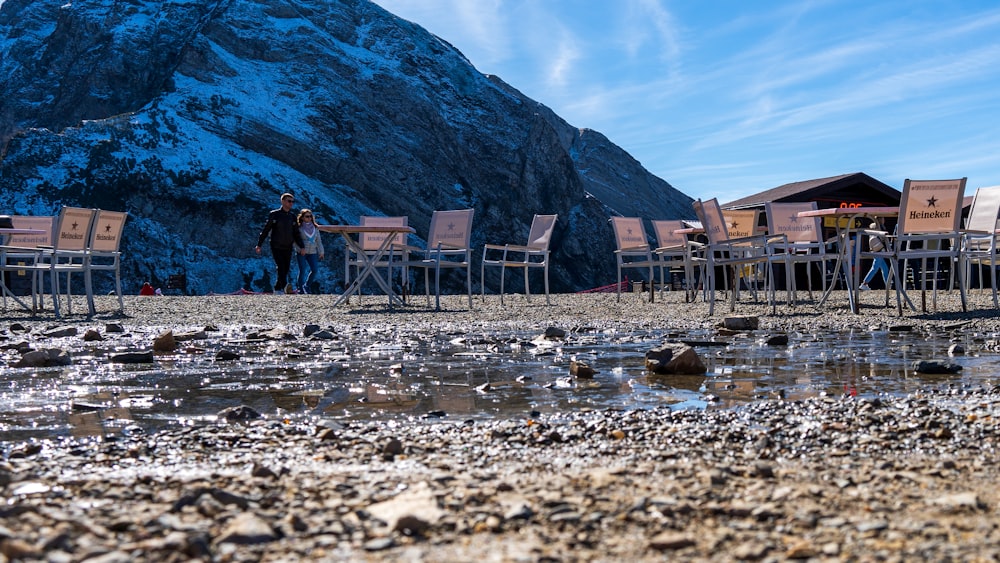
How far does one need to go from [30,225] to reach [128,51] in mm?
44715

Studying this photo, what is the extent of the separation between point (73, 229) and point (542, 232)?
5.39 m

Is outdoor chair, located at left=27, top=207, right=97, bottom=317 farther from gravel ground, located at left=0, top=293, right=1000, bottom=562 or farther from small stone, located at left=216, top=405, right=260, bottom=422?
gravel ground, located at left=0, top=293, right=1000, bottom=562

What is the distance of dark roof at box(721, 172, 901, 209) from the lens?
22703mm

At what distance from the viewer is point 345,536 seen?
5.38 ft

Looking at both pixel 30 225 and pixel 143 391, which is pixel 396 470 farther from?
pixel 30 225

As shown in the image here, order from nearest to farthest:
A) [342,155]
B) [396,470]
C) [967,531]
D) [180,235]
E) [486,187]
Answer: [967,531] < [396,470] < [180,235] < [342,155] < [486,187]

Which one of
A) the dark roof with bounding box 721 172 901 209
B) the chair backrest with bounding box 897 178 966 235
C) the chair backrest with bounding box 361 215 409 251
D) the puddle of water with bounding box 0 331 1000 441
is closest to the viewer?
the puddle of water with bounding box 0 331 1000 441

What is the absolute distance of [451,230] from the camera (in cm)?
1038

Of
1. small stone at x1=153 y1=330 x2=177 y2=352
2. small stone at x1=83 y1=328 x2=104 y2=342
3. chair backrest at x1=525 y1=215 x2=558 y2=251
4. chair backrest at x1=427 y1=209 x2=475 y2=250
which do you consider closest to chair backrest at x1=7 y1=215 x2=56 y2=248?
chair backrest at x1=427 y1=209 x2=475 y2=250

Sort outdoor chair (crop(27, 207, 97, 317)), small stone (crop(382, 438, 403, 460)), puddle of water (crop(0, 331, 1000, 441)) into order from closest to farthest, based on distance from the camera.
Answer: small stone (crop(382, 438, 403, 460)) → puddle of water (crop(0, 331, 1000, 441)) → outdoor chair (crop(27, 207, 97, 317))

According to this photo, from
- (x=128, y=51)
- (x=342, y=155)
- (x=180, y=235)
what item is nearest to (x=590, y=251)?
(x=342, y=155)

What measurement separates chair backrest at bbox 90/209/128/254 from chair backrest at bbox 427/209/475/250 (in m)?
3.36

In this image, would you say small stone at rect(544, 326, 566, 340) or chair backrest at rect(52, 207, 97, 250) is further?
chair backrest at rect(52, 207, 97, 250)

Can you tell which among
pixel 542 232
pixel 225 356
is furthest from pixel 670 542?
pixel 542 232
